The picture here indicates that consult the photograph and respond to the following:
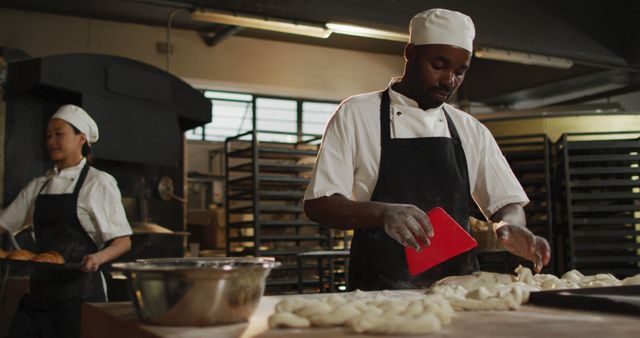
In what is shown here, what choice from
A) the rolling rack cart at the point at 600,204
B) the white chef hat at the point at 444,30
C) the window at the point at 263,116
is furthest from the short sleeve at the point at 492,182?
the window at the point at 263,116

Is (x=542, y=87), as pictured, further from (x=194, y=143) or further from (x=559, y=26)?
(x=194, y=143)

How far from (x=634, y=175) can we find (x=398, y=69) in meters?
6.41

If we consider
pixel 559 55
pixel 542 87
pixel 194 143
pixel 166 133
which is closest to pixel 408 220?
pixel 166 133

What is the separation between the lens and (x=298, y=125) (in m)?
10.4

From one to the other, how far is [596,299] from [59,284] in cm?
212

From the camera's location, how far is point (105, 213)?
2.87m

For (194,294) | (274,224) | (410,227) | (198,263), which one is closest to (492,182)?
(410,227)

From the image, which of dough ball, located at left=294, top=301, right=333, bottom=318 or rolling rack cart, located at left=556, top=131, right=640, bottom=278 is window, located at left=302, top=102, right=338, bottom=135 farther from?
dough ball, located at left=294, top=301, right=333, bottom=318

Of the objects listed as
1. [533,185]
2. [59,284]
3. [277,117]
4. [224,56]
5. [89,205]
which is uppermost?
[224,56]

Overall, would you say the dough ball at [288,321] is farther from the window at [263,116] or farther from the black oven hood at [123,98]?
the window at [263,116]

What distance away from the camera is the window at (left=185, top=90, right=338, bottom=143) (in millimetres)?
9875

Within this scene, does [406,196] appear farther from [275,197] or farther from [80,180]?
[275,197]

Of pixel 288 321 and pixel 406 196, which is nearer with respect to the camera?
pixel 288 321

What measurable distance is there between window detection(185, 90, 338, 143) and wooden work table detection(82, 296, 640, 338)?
8569 millimetres
